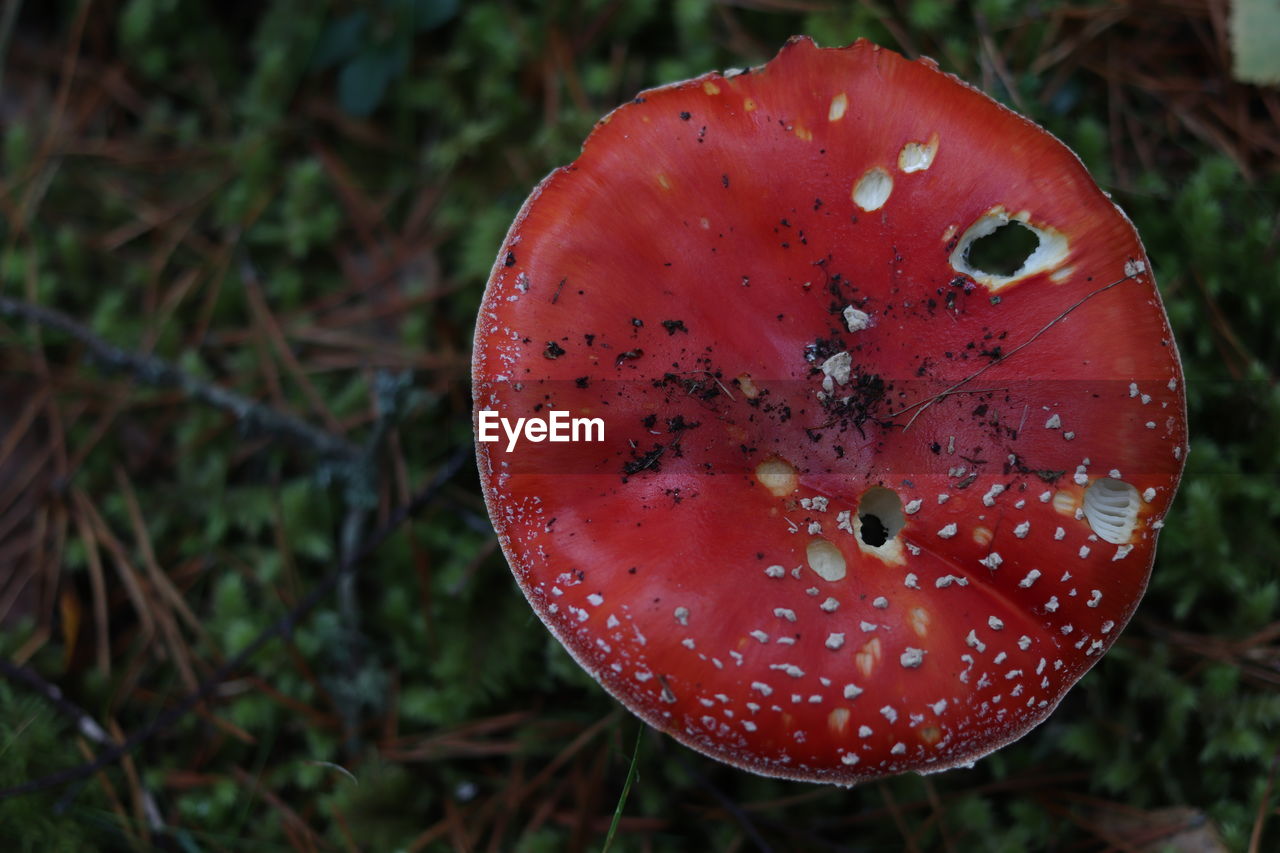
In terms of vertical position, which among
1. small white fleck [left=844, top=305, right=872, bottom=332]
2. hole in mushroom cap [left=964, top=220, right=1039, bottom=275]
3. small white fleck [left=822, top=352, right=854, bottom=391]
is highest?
small white fleck [left=844, top=305, right=872, bottom=332]

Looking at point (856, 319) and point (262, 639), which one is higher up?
point (856, 319)

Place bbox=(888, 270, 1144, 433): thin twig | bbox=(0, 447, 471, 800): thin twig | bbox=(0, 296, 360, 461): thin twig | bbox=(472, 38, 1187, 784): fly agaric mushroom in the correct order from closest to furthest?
1. bbox=(472, 38, 1187, 784): fly agaric mushroom
2. bbox=(888, 270, 1144, 433): thin twig
3. bbox=(0, 447, 471, 800): thin twig
4. bbox=(0, 296, 360, 461): thin twig

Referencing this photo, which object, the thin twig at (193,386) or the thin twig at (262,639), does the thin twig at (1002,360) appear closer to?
the thin twig at (262,639)

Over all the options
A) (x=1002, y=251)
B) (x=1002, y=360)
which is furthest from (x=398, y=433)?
(x=1002, y=251)

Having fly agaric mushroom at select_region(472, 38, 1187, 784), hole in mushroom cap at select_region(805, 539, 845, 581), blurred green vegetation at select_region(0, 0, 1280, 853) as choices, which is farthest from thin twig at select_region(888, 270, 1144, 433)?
blurred green vegetation at select_region(0, 0, 1280, 853)

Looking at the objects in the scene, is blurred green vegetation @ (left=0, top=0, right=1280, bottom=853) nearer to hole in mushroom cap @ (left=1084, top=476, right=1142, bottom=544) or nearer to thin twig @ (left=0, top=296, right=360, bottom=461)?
thin twig @ (left=0, top=296, right=360, bottom=461)

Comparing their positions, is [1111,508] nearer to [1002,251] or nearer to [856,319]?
[856,319]

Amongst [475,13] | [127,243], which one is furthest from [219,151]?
[475,13]
